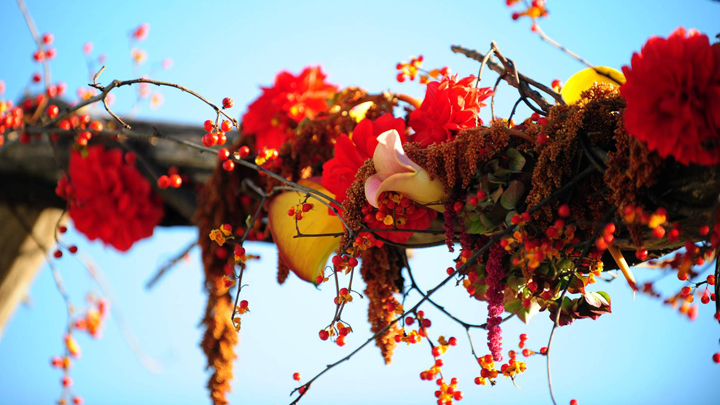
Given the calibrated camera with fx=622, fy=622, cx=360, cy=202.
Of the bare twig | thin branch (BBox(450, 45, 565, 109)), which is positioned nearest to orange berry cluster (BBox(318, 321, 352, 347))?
thin branch (BBox(450, 45, 565, 109))

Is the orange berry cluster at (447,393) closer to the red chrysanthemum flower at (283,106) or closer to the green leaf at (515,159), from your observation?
the green leaf at (515,159)

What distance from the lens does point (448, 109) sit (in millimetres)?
678

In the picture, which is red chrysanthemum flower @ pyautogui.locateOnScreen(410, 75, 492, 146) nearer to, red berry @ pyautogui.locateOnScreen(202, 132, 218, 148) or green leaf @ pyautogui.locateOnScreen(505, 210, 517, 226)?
green leaf @ pyautogui.locateOnScreen(505, 210, 517, 226)

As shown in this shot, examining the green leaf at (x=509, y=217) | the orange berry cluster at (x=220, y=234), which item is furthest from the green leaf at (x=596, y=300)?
the orange berry cluster at (x=220, y=234)

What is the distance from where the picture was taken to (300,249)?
79 centimetres

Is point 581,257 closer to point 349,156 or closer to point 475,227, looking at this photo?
point 475,227

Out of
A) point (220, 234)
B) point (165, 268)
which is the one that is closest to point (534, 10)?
point (220, 234)

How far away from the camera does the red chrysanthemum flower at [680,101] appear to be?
1.52 ft

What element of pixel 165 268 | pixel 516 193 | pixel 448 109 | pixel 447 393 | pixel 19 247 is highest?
pixel 19 247

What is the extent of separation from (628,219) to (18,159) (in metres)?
1.64

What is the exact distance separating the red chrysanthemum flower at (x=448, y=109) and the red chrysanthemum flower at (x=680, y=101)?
0.70ft

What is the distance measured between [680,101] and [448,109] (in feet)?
0.84

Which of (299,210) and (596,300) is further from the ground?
(299,210)

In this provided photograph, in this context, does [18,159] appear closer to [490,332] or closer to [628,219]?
[490,332]
